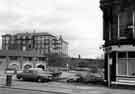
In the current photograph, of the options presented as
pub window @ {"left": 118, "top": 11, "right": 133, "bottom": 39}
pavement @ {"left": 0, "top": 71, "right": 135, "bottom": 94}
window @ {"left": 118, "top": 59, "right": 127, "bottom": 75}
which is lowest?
pavement @ {"left": 0, "top": 71, "right": 135, "bottom": 94}

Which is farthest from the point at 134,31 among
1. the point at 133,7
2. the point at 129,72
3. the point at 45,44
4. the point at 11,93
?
the point at 45,44

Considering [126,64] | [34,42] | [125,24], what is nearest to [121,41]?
[125,24]

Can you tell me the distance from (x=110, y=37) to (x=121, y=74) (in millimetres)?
4088

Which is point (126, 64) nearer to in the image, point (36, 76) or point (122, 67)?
point (122, 67)

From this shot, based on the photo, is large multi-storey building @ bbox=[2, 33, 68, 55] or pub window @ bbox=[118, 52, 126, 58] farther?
large multi-storey building @ bbox=[2, 33, 68, 55]

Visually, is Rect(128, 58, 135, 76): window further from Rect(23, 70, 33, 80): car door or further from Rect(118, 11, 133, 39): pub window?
Rect(23, 70, 33, 80): car door

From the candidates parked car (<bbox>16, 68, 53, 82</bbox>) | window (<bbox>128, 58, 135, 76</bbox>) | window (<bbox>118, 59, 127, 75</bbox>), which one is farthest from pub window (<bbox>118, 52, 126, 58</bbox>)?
parked car (<bbox>16, 68, 53, 82</bbox>)

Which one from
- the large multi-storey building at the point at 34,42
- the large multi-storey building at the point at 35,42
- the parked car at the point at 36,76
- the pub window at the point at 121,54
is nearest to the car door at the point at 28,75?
the parked car at the point at 36,76

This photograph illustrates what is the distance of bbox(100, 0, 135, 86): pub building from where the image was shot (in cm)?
1978

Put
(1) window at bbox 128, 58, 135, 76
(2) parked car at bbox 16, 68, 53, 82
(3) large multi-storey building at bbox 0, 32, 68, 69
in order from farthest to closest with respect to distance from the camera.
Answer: (3) large multi-storey building at bbox 0, 32, 68, 69 → (2) parked car at bbox 16, 68, 53, 82 → (1) window at bbox 128, 58, 135, 76

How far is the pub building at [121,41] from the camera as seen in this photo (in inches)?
779

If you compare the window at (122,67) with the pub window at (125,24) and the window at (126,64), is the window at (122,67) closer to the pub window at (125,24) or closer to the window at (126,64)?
the window at (126,64)

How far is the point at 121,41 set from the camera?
19922 mm

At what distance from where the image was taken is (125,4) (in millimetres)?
20406
